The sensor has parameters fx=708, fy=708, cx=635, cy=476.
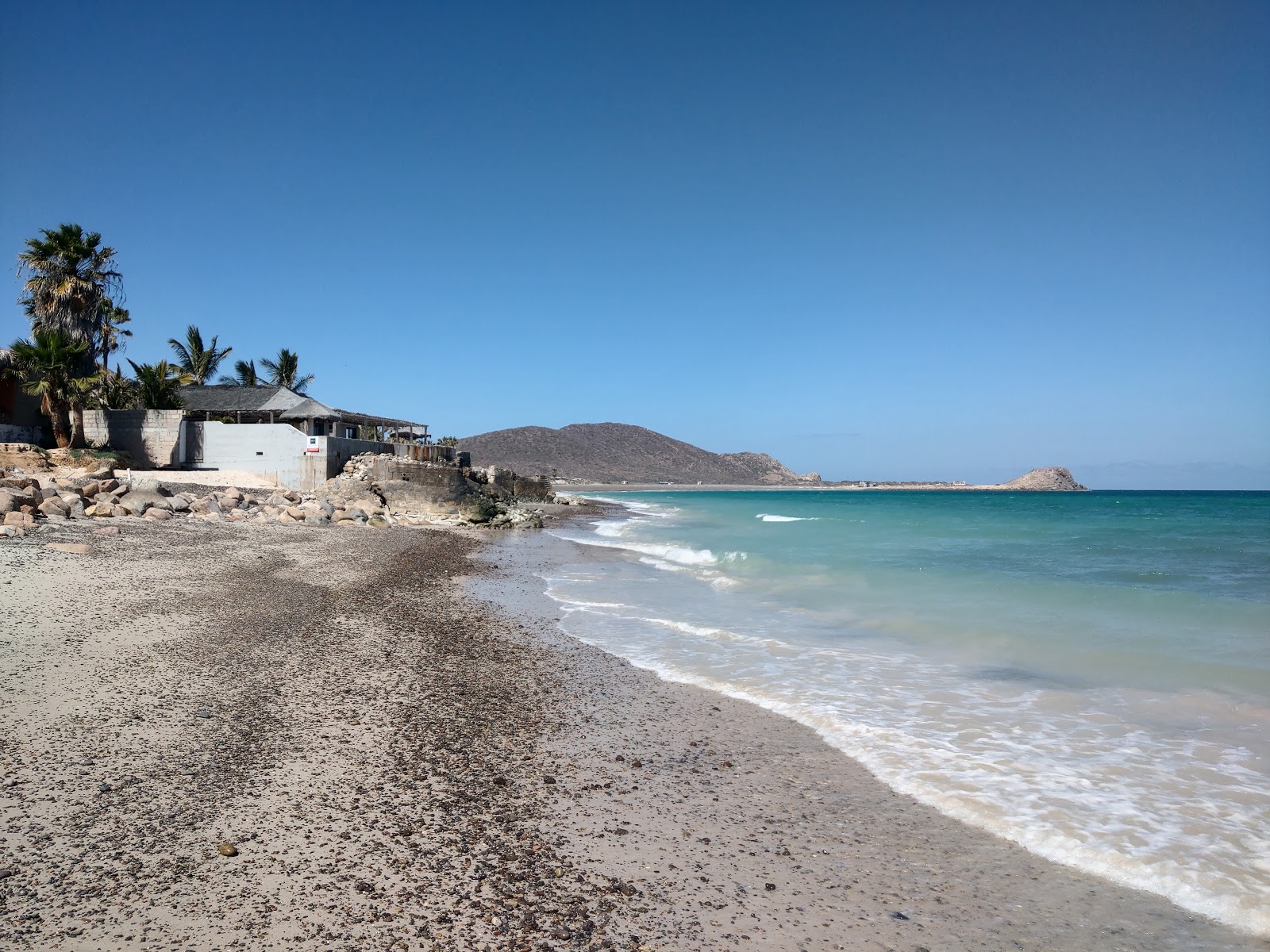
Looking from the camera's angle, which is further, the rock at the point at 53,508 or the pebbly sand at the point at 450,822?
the rock at the point at 53,508

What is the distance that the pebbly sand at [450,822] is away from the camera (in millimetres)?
2941

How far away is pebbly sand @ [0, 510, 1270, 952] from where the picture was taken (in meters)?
→ 2.94

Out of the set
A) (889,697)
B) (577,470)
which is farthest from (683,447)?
(889,697)

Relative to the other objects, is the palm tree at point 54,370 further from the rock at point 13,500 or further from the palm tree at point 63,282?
the rock at point 13,500

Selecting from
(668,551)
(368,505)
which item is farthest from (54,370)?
(668,551)

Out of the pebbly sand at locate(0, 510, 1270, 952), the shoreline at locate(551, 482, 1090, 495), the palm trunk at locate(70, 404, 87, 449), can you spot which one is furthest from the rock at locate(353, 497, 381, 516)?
the shoreline at locate(551, 482, 1090, 495)

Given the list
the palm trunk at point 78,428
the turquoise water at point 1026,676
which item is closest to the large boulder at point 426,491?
the palm trunk at point 78,428

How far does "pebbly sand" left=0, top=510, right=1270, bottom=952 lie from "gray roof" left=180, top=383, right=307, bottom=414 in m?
24.5

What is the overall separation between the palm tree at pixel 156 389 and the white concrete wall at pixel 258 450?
2966 millimetres

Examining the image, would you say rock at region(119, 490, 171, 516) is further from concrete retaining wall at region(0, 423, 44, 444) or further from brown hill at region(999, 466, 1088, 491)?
brown hill at region(999, 466, 1088, 491)

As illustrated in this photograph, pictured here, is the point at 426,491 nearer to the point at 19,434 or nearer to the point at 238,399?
the point at 238,399

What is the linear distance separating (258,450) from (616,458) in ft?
343

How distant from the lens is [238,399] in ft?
98.7

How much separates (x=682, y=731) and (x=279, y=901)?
3152mm
